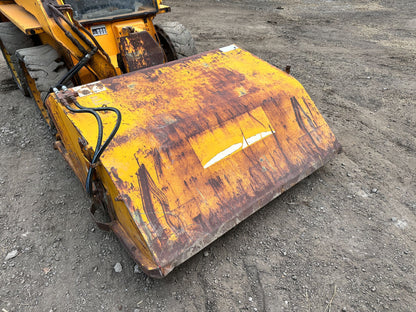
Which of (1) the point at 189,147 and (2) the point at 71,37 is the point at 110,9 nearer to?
(2) the point at 71,37

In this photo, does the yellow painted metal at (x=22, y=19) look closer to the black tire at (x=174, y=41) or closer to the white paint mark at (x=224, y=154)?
the black tire at (x=174, y=41)

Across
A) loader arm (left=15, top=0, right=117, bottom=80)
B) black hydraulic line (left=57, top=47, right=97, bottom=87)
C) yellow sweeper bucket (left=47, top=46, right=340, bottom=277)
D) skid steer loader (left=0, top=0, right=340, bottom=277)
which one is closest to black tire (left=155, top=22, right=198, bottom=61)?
skid steer loader (left=0, top=0, right=340, bottom=277)

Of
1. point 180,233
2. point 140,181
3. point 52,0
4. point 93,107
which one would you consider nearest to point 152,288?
point 180,233

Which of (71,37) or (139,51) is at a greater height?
(71,37)

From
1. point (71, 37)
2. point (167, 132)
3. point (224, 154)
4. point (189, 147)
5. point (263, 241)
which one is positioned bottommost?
point (263, 241)

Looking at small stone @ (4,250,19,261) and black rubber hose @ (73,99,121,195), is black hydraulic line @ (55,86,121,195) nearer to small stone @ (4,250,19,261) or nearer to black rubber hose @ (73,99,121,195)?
black rubber hose @ (73,99,121,195)

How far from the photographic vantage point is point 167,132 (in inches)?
82.2

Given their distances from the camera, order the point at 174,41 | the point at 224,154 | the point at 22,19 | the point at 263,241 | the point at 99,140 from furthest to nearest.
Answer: the point at 174,41 → the point at 22,19 → the point at 263,241 → the point at 224,154 → the point at 99,140

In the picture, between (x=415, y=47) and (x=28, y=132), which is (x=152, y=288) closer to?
(x=28, y=132)

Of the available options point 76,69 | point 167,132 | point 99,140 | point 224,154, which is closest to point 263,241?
point 224,154

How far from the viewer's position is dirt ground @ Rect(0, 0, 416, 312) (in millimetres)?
2014

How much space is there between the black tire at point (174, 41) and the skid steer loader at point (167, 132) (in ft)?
1.90

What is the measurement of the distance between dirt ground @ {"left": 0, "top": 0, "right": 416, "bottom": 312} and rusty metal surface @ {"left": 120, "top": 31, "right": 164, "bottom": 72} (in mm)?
→ 1259

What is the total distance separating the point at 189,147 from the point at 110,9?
2.07m
